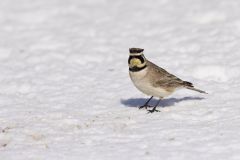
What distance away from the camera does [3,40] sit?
12.5 meters

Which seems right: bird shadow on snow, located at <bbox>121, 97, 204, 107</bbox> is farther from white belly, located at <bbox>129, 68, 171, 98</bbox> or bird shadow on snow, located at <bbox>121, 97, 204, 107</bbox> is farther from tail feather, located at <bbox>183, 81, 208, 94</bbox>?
white belly, located at <bbox>129, 68, 171, 98</bbox>

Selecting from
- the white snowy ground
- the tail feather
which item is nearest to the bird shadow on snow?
the white snowy ground

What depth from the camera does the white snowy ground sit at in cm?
739

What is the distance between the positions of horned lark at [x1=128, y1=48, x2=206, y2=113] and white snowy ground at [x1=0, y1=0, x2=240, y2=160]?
0.87 ft

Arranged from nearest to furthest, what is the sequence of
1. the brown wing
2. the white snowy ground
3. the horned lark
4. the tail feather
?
the white snowy ground, the horned lark, the brown wing, the tail feather

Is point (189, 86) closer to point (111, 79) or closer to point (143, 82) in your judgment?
point (143, 82)

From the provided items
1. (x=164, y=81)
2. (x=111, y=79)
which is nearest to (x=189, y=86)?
(x=164, y=81)

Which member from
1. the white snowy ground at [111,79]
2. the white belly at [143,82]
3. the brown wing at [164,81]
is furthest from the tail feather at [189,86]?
the white belly at [143,82]

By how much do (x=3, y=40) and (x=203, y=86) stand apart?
168 inches

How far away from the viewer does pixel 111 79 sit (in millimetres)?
10289

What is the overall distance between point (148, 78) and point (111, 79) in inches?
68.9

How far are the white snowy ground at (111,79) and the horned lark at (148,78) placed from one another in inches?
10.4

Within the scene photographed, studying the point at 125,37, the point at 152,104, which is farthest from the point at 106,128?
the point at 125,37

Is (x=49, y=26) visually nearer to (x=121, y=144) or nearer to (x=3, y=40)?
(x=3, y=40)
